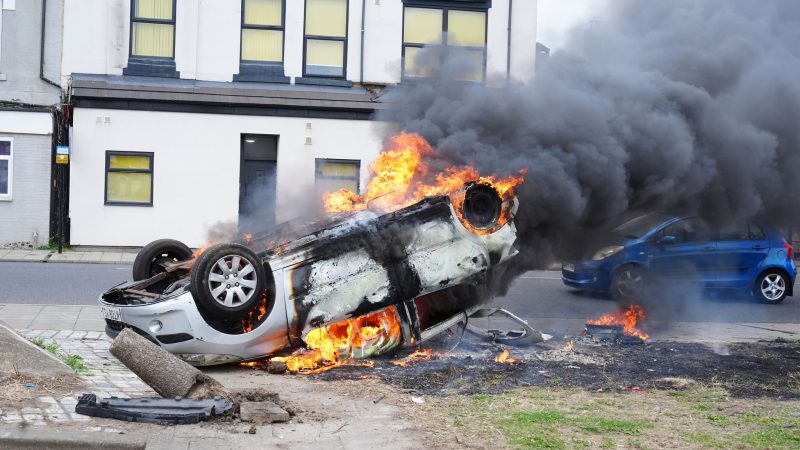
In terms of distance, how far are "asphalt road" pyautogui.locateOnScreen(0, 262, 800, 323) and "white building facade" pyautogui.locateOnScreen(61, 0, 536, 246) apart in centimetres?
484

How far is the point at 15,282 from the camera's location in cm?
1451

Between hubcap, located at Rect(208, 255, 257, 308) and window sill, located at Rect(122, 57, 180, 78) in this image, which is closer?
hubcap, located at Rect(208, 255, 257, 308)

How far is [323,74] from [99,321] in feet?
42.8

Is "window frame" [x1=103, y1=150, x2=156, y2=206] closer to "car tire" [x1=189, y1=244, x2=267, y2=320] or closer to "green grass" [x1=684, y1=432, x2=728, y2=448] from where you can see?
"car tire" [x1=189, y1=244, x2=267, y2=320]

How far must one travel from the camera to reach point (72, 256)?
1989 centimetres

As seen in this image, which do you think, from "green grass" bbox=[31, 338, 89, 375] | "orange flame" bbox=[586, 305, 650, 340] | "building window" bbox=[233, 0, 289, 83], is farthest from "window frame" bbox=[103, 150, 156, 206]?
"green grass" bbox=[31, 338, 89, 375]

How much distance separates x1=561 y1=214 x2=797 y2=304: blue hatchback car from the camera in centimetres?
1420

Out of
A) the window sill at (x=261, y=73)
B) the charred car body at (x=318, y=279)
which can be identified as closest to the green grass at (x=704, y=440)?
the charred car body at (x=318, y=279)

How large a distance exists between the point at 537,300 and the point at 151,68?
12433 mm

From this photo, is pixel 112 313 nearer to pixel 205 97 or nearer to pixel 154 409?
pixel 154 409

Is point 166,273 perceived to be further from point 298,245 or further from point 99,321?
point 99,321

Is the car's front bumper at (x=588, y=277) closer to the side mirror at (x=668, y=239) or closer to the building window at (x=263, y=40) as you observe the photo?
the side mirror at (x=668, y=239)

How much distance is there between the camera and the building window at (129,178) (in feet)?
70.6

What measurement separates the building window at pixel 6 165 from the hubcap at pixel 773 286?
677 inches
